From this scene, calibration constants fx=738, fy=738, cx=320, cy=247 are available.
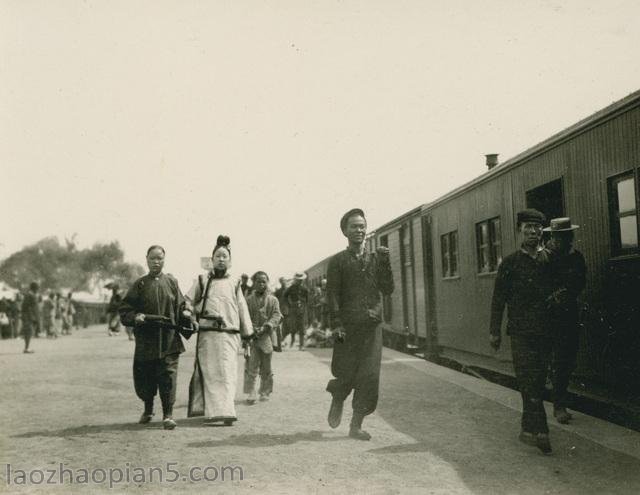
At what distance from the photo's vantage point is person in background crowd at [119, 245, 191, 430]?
24.8 feet

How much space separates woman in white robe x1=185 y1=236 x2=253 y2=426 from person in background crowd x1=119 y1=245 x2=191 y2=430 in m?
0.22

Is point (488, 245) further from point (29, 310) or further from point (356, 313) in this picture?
point (29, 310)

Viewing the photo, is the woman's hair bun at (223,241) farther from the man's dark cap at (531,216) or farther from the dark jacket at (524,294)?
the man's dark cap at (531,216)

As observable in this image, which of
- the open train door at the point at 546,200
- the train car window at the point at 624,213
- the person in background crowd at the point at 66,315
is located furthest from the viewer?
the person in background crowd at the point at 66,315

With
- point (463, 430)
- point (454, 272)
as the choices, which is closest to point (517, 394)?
point (463, 430)

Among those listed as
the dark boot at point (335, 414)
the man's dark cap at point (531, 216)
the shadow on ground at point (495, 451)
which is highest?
the man's dark cap at point (531, 216)

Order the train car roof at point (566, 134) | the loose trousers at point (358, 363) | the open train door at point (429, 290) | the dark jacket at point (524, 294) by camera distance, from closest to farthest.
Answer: the dark jacket at point (524, 294) < the loose trousers at point (358, 363) < the train car roof at point (566, 134) < the open train door at point (429, 290)

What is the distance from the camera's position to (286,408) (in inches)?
337

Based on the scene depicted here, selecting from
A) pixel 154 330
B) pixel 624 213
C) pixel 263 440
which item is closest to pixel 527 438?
pixel 263 440

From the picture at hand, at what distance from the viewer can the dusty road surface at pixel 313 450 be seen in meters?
4.96

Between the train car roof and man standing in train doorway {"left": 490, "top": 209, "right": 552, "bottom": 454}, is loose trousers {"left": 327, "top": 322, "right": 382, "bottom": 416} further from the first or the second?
the train car roof

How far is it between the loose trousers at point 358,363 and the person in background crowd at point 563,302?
1.72 m

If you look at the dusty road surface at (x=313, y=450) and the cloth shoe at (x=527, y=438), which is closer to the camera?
the dusty road surface at (x=313, y=450)

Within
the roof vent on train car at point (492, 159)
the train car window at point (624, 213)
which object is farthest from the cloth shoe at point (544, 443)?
the roof vent on train car at point (492, 159)
